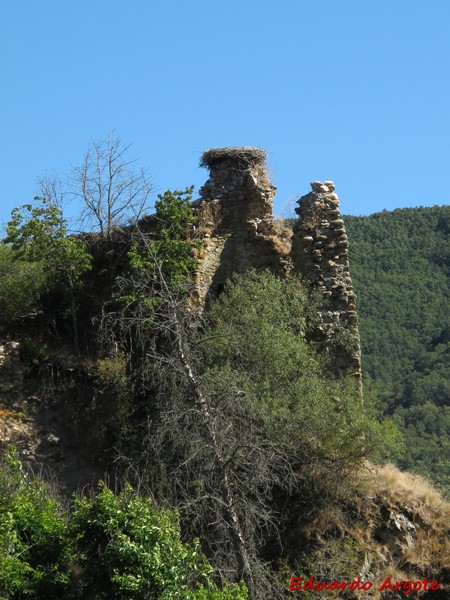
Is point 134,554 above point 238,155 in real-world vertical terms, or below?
below

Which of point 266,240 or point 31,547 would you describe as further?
point 266,240

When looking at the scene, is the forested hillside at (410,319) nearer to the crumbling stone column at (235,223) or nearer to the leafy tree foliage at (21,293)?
the crumbling stone column at (235,223)

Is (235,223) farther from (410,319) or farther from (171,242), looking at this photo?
(410,319)

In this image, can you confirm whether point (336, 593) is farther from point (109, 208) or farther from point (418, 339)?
point (418, 339)

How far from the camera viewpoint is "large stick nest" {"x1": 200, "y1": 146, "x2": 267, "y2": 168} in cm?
2616

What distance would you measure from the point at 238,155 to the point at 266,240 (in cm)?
184

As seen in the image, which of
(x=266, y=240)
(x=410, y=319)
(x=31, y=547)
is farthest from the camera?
(x=410, y=319)

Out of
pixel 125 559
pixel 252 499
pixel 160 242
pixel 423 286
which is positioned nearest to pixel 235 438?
pixel 252 499

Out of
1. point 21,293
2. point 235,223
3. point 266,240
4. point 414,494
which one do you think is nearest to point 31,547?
point 414,494

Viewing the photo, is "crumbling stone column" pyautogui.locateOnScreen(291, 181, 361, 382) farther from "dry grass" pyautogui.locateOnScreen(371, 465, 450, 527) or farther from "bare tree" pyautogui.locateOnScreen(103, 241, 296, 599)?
"bare tree" pyautogui.locateOnScreen(103, 241, 296, 599)

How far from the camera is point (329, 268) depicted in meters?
24.7

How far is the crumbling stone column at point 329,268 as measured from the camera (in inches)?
952

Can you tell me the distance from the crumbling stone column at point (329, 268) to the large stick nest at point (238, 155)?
4.80 feet

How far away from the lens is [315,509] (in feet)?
71.9
